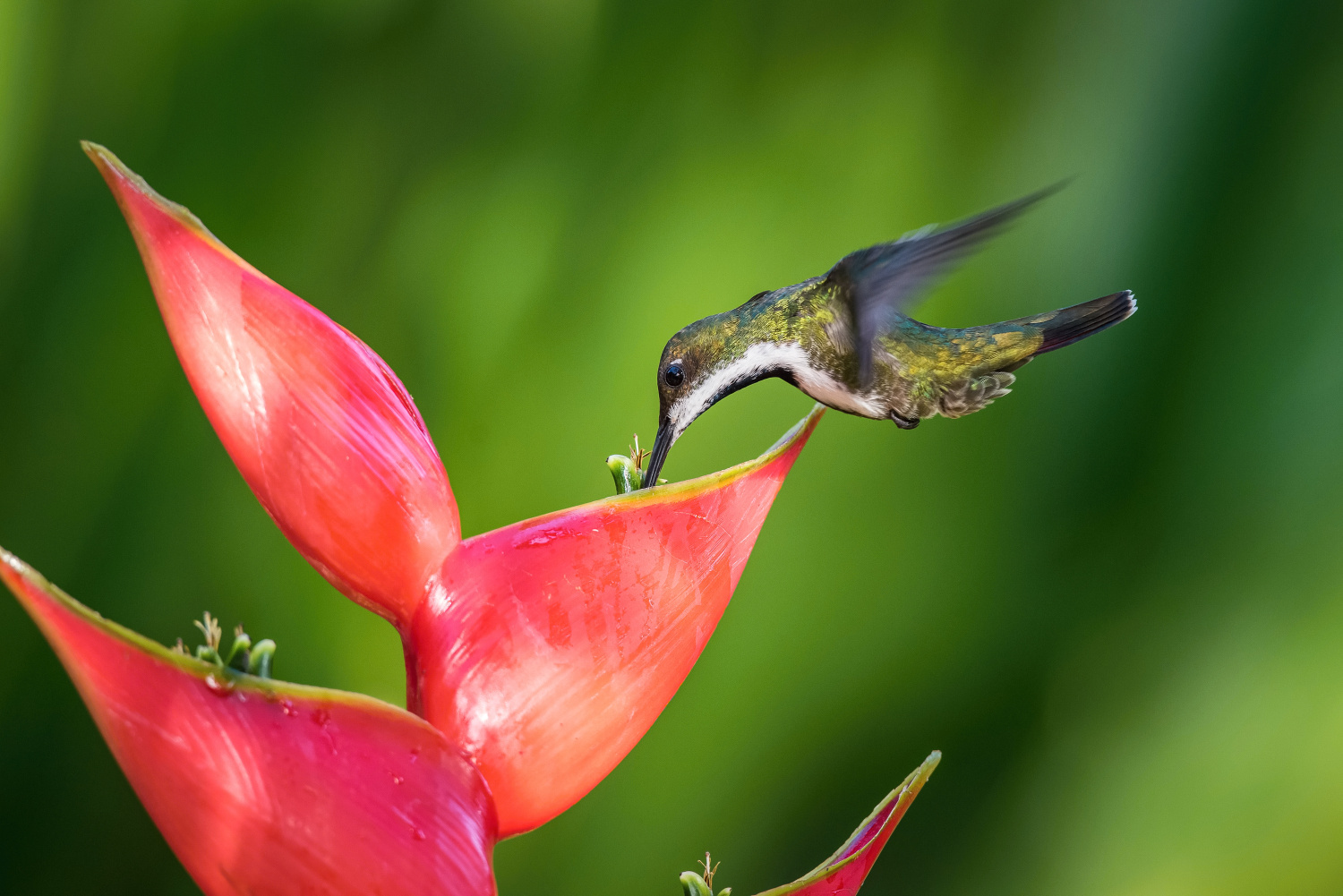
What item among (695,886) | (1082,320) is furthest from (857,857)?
(1082,320)

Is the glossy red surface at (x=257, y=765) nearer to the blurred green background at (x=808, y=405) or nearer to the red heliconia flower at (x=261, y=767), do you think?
the red heliconia flower at (x=261, y=767)

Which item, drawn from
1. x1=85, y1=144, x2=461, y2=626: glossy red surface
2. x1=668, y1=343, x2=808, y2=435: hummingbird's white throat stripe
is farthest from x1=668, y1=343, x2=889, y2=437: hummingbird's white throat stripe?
x1=85, y1=144, x2=461, y2=626: glossy red surface

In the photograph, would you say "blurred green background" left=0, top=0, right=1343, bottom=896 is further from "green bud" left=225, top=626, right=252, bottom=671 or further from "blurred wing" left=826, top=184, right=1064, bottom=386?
"green bud" left=225, top=626, right=252, bottom=671

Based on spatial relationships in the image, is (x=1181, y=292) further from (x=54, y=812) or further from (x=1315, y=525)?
(x=54, y=812)

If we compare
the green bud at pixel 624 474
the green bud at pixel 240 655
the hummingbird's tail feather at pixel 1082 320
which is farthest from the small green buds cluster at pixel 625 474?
the hummingbird's tail feather at pixel 1082 320

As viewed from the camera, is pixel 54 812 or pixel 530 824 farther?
pixel 54 812

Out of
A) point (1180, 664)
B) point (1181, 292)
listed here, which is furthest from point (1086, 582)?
point (1181, 292)
